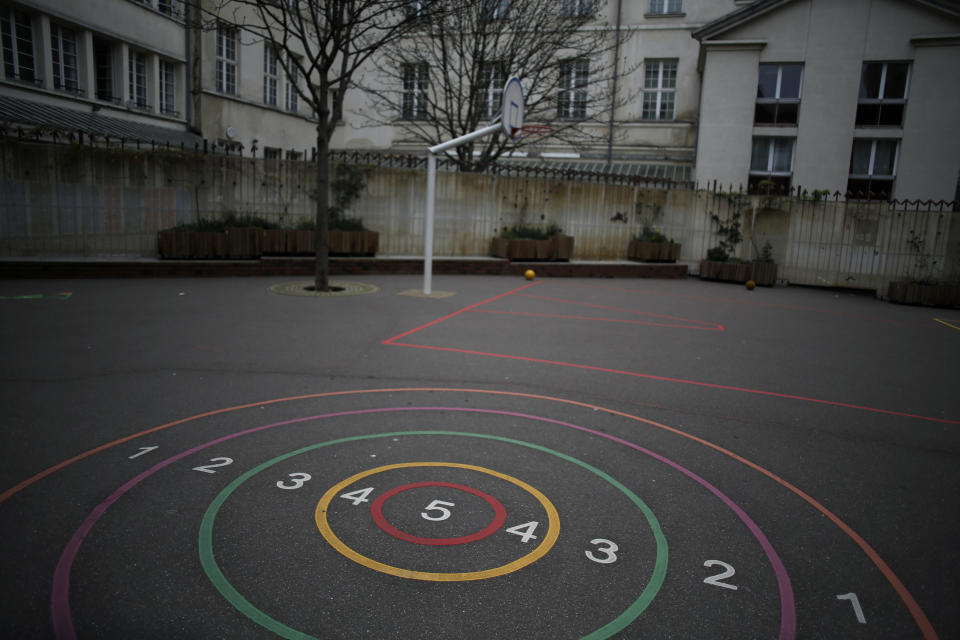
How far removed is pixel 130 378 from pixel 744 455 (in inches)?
250

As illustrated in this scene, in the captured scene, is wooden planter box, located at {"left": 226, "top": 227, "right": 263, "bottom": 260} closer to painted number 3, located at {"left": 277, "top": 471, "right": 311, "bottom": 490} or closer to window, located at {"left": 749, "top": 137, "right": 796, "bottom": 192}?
painted number 3, located at {"left": 277, "top": 471, "right": 311, "bottom": 490}

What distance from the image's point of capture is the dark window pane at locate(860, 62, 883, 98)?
24.7 meters

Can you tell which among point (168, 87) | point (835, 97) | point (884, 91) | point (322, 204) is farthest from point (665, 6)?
point (322, 204)

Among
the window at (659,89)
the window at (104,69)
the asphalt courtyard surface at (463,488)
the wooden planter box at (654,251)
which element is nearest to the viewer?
the asphalt courtyard surface at (463,488)

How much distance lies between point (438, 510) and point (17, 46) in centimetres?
2142

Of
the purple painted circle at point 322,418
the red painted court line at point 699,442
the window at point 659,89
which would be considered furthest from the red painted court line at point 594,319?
the window at point 659,89

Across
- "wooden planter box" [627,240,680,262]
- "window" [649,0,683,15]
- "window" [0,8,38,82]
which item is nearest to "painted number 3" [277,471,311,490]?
"wooden planter box" [627,240,680,262]

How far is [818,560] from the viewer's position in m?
3.70

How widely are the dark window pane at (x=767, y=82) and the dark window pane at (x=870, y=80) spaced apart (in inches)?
127

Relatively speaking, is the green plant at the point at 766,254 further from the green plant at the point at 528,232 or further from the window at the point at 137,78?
the window at the point at 137,78

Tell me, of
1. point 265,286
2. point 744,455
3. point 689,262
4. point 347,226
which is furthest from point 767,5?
point 744,455

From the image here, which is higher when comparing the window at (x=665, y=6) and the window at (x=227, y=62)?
the window at (x=665, y=6)

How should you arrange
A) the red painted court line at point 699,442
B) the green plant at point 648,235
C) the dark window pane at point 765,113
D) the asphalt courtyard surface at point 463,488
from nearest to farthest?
Answer: the asphalt courtyard surface at point 463,488
the red painted court line at point 699,442
the green plant at point 648,235
the dark window pane at point 765,113

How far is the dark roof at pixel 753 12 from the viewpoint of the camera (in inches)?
916
